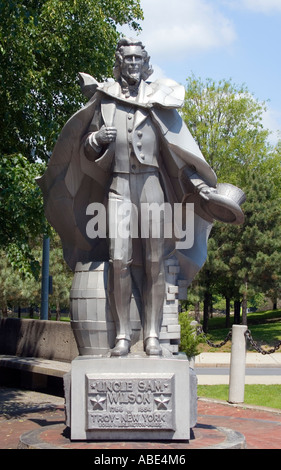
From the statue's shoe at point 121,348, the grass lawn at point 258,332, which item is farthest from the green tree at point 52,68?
the grass lawn at point 258,332

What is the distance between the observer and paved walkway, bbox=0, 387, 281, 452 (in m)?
6.19

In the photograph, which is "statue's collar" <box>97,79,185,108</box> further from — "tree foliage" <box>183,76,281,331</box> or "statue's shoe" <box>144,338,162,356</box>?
"tree foliage" <box>183,76,281,331</box>

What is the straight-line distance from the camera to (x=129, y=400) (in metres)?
6.30

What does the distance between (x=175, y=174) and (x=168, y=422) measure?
2.54 meters

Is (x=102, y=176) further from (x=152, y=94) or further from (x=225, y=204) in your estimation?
(x=225, y=204)

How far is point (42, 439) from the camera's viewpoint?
635cm

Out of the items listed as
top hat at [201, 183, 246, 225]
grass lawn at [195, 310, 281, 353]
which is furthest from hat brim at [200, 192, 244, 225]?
grass lawn at [195, 310, 281, 353]

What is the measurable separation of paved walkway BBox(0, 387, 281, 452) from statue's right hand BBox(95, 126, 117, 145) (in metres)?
2.92

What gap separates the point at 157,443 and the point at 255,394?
650 cm

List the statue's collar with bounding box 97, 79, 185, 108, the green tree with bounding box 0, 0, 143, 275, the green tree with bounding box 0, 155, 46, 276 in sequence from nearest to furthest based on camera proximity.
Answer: the statue's collar with bounding box 97, 79, 185, 108 < the green tree with bounding box 0, 155, 46, 276 < the green tree with bounding box 0, 0, 143, 275

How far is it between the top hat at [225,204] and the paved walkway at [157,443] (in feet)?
7.27

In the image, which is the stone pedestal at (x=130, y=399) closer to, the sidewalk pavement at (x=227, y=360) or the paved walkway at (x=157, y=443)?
the paved walkway at (x=157, y=443)
